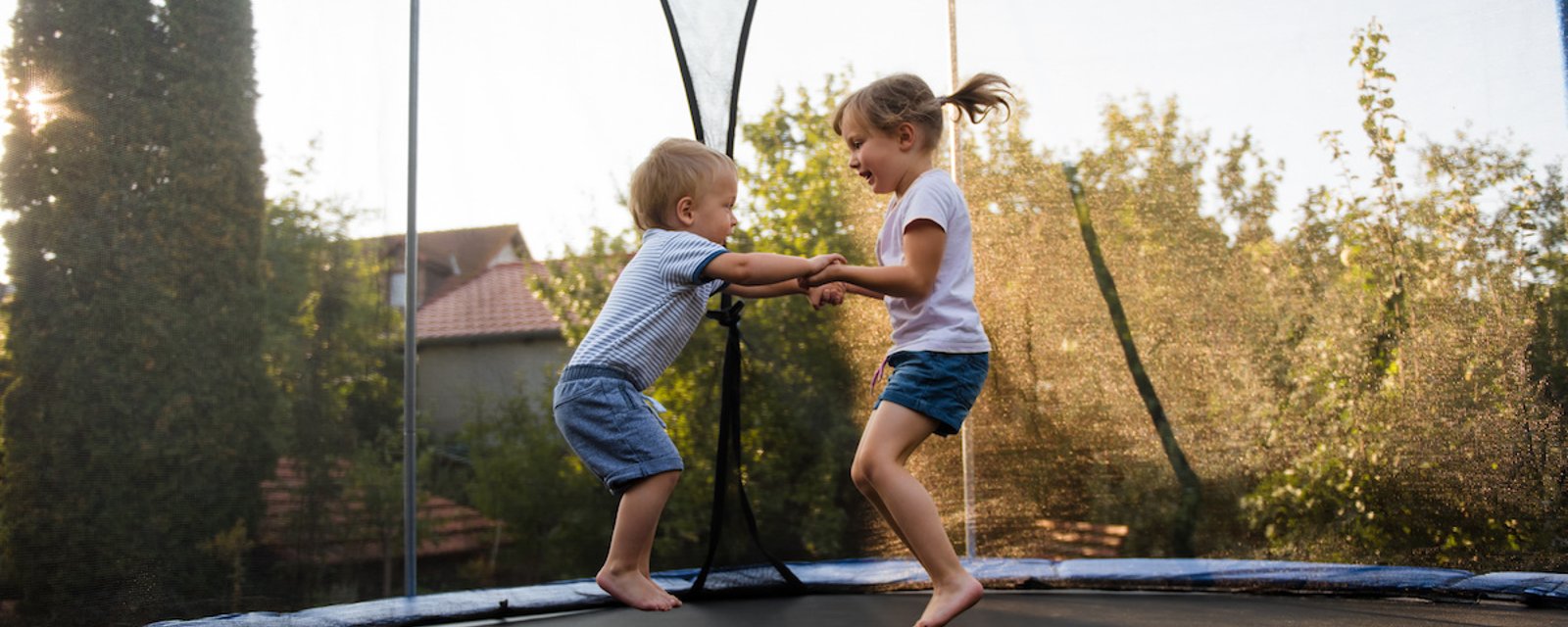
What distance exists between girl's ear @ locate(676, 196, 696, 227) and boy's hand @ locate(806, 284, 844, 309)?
202 millimetres

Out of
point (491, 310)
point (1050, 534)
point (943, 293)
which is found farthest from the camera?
point (491, 310)

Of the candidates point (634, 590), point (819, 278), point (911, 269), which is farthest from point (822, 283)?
point (634, 590)

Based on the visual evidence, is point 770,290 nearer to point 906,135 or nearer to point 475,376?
point 906,135

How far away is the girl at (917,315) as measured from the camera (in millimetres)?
1531

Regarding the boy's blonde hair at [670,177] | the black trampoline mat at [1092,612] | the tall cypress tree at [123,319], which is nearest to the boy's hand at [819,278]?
the boy's blonde hair at [670,177]

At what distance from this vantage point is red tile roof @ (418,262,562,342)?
2846mm

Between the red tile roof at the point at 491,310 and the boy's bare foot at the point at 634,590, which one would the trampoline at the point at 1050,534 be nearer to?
the red tile roof at the point at 491,310

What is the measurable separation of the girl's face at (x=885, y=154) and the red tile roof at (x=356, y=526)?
4.57ft

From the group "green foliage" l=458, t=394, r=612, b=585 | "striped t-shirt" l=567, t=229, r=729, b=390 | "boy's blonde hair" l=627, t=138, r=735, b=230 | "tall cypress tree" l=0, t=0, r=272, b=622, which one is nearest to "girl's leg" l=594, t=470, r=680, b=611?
"striped t-shirt" l=567, t=229, r=729, b=390

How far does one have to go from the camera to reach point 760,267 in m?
1.53

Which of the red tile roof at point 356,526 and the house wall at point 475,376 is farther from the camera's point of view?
the house wall at point 475,376

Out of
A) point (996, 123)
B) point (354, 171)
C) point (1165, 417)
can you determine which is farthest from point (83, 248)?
point (1165, 417)

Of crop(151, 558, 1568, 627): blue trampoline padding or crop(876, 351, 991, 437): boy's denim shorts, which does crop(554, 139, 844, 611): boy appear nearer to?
crop(876, 351, 991, 437): boy's denim shorts

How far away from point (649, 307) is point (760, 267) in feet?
0.65
